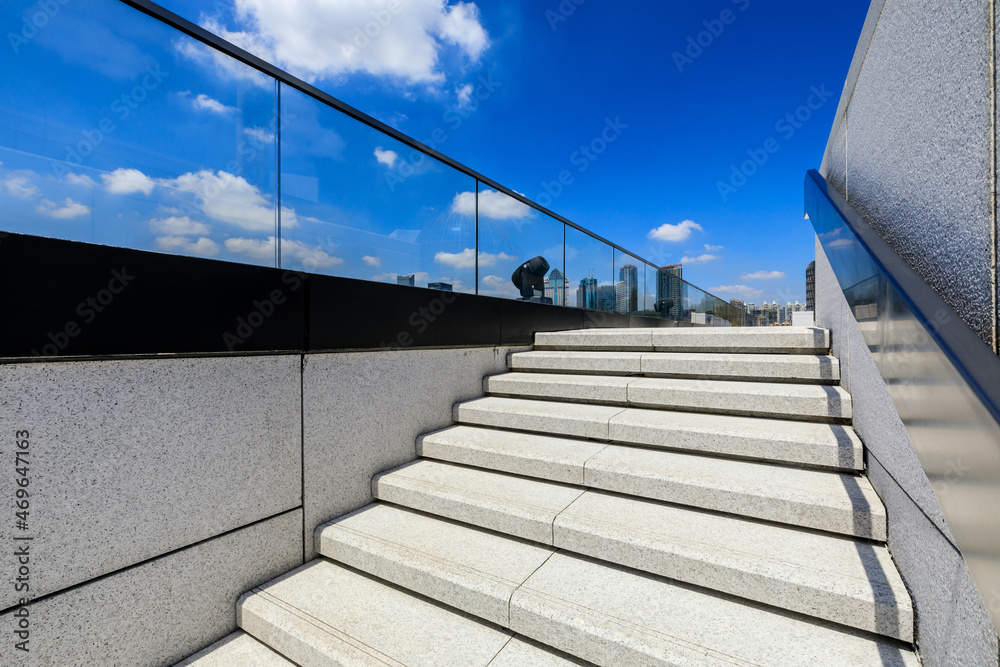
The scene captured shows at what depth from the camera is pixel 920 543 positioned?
1.44 meters

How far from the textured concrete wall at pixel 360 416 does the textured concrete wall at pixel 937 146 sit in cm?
272

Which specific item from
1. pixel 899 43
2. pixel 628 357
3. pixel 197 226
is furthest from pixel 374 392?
pixel 899 43

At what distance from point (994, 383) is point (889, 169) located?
1365 mm

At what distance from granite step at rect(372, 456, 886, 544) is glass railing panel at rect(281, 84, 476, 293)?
149cm

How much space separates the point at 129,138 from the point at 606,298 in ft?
21.0

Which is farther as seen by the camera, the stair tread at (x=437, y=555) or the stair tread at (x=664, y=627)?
the stair tread at (x=437, y=555)

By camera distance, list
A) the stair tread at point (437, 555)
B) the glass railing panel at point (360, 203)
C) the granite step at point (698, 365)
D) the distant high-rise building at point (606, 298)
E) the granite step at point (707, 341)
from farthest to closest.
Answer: the distant high-rise building at point (606, 298)
the granite step at point (707, 341)
the granite step at point (698, 365)
the glass railing panel at point (360, 203)
the stair tread at point (437, 555)

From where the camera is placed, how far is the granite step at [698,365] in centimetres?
304

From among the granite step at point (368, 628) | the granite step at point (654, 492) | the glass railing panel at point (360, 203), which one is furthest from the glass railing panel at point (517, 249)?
the granite step at point (368, 628)

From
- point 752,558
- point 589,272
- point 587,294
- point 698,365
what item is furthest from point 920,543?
point 589,272

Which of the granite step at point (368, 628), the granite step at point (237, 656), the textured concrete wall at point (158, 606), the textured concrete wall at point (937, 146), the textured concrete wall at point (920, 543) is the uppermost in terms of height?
the textured concrete wall at point (937, 146)

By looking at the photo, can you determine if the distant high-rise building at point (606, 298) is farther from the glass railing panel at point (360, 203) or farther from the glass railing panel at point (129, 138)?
the glass railing panel at point (129, 138)

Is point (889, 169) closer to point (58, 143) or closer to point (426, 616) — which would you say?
point (426, 616)

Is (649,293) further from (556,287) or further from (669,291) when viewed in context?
(556,287)
